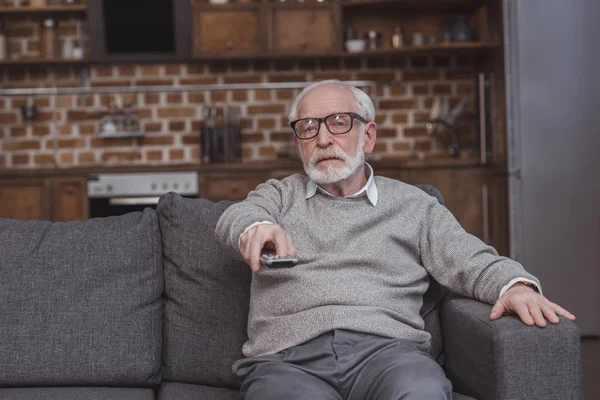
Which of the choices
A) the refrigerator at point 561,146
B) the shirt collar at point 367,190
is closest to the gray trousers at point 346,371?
the shirt collar at point 367,190

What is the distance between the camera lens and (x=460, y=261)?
1926 mm

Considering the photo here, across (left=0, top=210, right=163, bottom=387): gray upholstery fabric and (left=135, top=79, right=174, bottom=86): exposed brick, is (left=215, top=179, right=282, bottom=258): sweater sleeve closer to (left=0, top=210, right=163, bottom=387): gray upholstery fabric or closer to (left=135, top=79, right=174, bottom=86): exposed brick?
(left=0, top=210, right=163, bottom=387): gray upholstery fabric

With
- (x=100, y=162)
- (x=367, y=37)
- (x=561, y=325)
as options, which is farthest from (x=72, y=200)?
(x=561, y=325)

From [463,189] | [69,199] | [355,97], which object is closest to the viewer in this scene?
[355,97]

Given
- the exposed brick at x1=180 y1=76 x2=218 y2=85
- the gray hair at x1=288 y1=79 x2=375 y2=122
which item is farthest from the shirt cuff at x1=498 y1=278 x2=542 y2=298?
the exposed brick at x1=180 y1=76 x2=218 y2=85

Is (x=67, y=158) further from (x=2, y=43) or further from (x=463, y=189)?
(x=463, y=189)

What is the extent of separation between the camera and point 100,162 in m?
5.38

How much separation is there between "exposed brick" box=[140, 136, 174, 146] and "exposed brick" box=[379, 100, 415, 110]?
1398 mm

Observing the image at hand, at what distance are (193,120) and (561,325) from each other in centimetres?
405

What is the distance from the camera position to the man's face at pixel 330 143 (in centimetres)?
208

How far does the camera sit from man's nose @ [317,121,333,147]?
210cm

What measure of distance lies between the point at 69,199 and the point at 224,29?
1.42 meters

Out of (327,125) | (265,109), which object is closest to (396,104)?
(265,109)

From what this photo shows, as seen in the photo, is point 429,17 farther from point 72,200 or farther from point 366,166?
point 366,166
